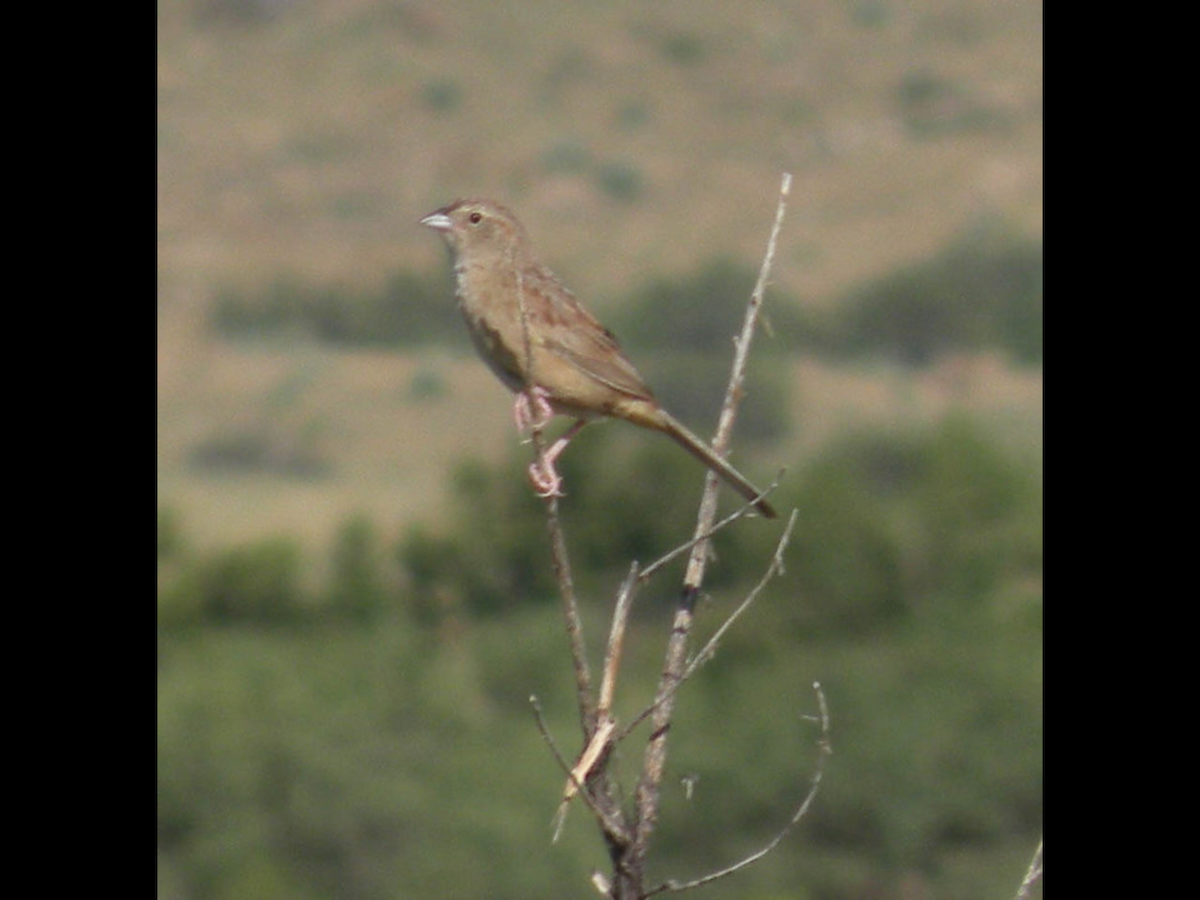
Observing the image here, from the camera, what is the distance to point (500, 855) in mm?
24438

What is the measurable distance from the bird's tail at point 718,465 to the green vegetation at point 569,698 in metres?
17.5

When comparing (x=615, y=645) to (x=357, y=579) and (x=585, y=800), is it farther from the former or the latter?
(x=357, y=579)

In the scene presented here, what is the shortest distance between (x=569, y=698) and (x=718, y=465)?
2419cm

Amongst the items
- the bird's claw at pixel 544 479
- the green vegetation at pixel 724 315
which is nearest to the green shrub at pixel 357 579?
the green vegetation at pixel 724 315

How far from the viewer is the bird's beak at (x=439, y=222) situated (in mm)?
7074

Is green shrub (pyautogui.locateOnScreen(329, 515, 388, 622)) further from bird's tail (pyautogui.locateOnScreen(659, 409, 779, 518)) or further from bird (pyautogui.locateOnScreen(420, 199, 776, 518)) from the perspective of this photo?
bird's tail (pyautogui.locateOnScreen(659, 409, 779, 518))

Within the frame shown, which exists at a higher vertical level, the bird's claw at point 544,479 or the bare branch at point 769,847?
the bird's claw at point 544,479

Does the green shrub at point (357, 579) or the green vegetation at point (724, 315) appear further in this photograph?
the green vegetation at point (724, 315)

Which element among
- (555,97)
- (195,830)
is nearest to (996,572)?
(195,830)

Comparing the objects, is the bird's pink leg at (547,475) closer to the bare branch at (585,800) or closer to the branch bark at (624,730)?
the branch bark at (624,730)
